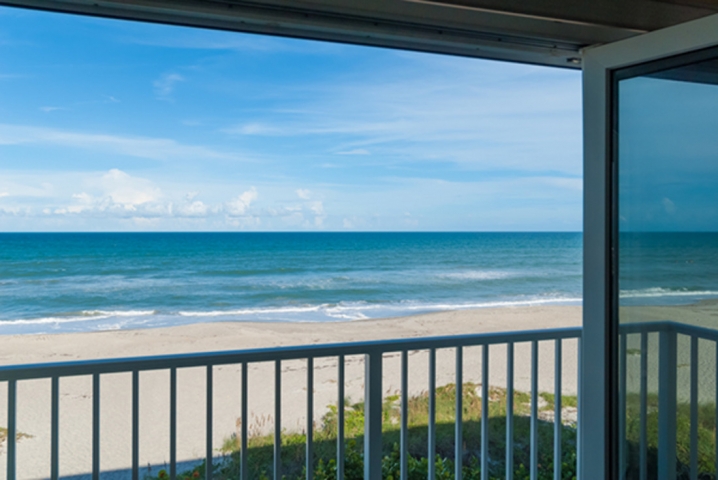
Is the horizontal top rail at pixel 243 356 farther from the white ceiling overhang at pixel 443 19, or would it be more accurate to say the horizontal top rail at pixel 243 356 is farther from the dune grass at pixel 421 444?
the dune grass at pixel 421 444

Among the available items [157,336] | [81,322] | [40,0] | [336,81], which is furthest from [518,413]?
[336,81]

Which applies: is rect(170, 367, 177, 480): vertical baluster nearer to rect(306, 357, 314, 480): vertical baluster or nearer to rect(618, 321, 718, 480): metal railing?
rect(306, 357, 314, 480): vertical baluster

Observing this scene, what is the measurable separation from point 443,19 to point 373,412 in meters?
1.35

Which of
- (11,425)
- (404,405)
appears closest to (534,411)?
(404,405)

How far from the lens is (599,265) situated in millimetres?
1840

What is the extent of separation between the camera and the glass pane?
1.61 m

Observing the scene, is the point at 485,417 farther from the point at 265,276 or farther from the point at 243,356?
the point at 265,276

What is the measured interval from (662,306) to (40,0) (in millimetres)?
2030

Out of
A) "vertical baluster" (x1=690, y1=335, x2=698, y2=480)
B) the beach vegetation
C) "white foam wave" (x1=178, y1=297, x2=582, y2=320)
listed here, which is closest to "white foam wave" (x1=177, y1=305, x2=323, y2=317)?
"white foam wave" (x1=178, y1=297, x2=582, y2=320)

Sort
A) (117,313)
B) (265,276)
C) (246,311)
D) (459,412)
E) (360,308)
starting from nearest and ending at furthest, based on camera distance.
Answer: (459,412) → (117,313) → (246,311) → (360,308) → (265,276)

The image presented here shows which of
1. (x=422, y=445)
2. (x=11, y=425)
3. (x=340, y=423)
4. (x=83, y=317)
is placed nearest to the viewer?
(x=11, y=425)

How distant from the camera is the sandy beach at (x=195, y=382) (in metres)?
5.75

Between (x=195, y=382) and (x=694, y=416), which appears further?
(x=195, y=382)

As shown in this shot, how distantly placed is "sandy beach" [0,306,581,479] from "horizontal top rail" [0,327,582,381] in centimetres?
426
